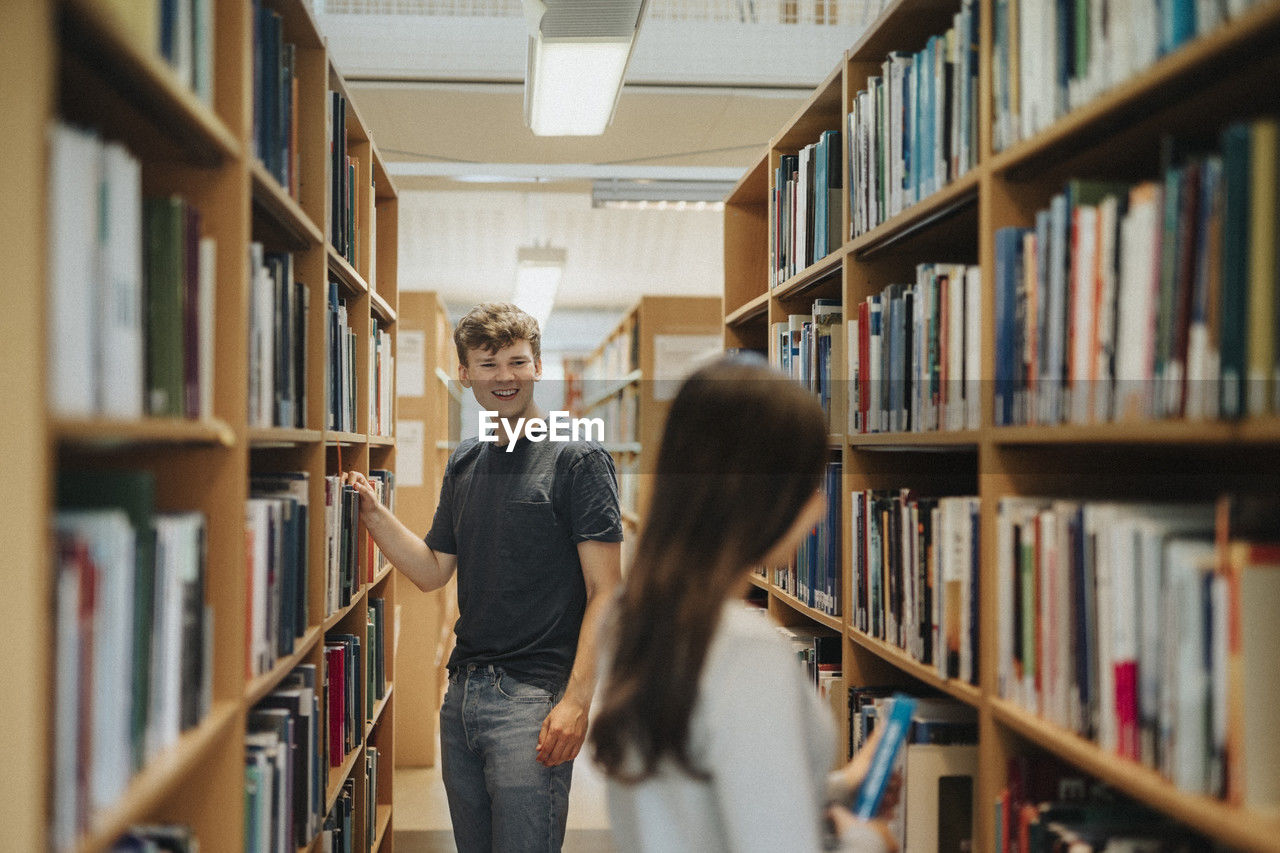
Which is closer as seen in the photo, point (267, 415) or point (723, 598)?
point (723, 598)

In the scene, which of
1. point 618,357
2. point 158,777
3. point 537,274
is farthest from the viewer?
point 618,357

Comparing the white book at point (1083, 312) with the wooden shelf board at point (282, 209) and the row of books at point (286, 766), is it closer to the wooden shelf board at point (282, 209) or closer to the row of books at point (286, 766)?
the wooden shelf board at point (282, 209)

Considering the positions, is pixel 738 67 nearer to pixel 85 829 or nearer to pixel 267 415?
pixel 267 415

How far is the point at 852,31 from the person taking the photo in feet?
11.3

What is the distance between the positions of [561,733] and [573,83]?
1525mm

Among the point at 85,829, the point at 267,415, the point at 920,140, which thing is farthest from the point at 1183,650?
the point at 267,415

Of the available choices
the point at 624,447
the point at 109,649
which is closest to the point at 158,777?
the point at 109,649

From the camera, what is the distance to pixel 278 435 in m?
1.33

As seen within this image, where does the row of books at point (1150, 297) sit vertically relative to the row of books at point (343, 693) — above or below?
above

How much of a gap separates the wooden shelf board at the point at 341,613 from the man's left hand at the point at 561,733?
479 millimetres

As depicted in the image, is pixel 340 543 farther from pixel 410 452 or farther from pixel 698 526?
pixel 410 452

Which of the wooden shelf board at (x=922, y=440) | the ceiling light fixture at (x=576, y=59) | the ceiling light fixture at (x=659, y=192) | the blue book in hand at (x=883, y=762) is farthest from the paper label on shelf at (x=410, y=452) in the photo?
the blue book in hand at (x=883, y=762)

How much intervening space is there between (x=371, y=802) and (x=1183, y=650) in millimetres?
2154

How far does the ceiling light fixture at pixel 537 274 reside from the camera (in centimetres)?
446
